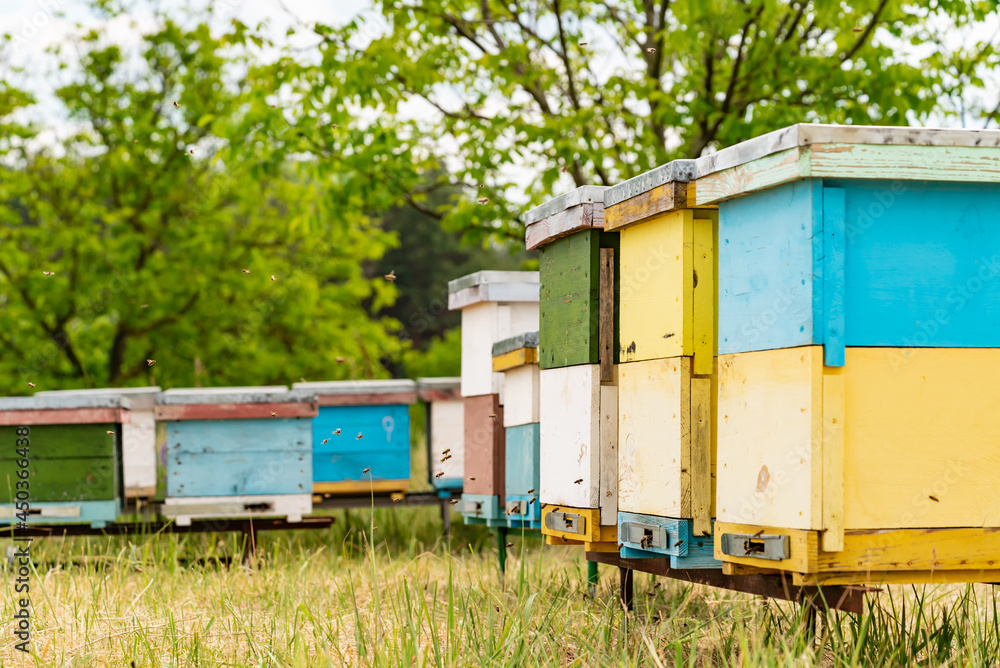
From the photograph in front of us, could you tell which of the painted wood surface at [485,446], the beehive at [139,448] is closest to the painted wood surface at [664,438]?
the painted wood surface at [485,446]

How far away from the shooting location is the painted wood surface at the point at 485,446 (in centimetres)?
558

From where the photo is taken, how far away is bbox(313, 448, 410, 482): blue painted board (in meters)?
7.79

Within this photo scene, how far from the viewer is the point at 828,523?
2.71 m

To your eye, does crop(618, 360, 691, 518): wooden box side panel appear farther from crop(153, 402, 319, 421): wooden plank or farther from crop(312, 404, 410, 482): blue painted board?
crop(312, 404, 410, 482): blue painted board

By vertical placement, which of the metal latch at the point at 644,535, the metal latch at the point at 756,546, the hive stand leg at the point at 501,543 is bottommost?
the hive stand leg at the point at 501,543

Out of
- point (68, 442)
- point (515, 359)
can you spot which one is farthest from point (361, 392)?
point (515, 359)

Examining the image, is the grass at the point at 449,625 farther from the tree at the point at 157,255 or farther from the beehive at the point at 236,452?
the tree at the point at 157,255

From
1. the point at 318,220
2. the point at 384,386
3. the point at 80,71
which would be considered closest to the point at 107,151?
the point at 80,71

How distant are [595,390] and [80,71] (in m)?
12.9

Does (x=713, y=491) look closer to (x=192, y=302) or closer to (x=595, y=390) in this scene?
(x=595, y=390)

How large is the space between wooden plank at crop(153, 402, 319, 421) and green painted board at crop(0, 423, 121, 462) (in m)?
0.39

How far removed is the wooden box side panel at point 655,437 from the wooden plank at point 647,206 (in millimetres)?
501

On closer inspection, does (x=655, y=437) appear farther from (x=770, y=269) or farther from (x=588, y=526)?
(x=770, y=269)

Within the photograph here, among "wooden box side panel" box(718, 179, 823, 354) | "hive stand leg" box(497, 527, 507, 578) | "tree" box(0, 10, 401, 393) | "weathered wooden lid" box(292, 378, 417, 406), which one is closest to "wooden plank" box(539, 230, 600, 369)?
"wooden box side panel" box(718, 179, 823, 354)
